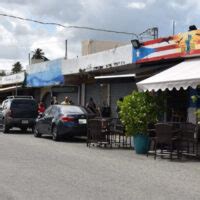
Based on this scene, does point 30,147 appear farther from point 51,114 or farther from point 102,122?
point 51,114

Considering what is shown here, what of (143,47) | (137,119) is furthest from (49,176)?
(143,47)

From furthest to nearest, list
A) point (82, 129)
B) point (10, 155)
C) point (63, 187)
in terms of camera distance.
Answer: point (82, 129) → point (10, 155) → point (63, 187)

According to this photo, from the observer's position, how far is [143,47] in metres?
22.4

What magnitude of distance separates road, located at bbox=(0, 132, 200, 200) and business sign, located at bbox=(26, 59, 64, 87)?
17.5 m

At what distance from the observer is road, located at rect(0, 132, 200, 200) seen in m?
8.82

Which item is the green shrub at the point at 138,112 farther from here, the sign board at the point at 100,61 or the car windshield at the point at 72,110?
the sign board at the point at 100,61

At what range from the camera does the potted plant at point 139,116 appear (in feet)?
52.7

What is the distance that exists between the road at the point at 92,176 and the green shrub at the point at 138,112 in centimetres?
83

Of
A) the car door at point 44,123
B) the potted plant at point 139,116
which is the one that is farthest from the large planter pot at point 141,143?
the car door at point 44,123

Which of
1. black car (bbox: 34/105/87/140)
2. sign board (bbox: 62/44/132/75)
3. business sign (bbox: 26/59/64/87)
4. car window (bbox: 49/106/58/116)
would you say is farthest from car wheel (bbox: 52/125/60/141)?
business sign (bbox: 26/59/64/87)

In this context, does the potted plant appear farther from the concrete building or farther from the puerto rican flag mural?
the concrete building

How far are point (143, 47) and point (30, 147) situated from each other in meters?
7.37

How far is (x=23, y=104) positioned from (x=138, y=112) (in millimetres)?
11605

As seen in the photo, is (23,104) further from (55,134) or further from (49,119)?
(55,134)
